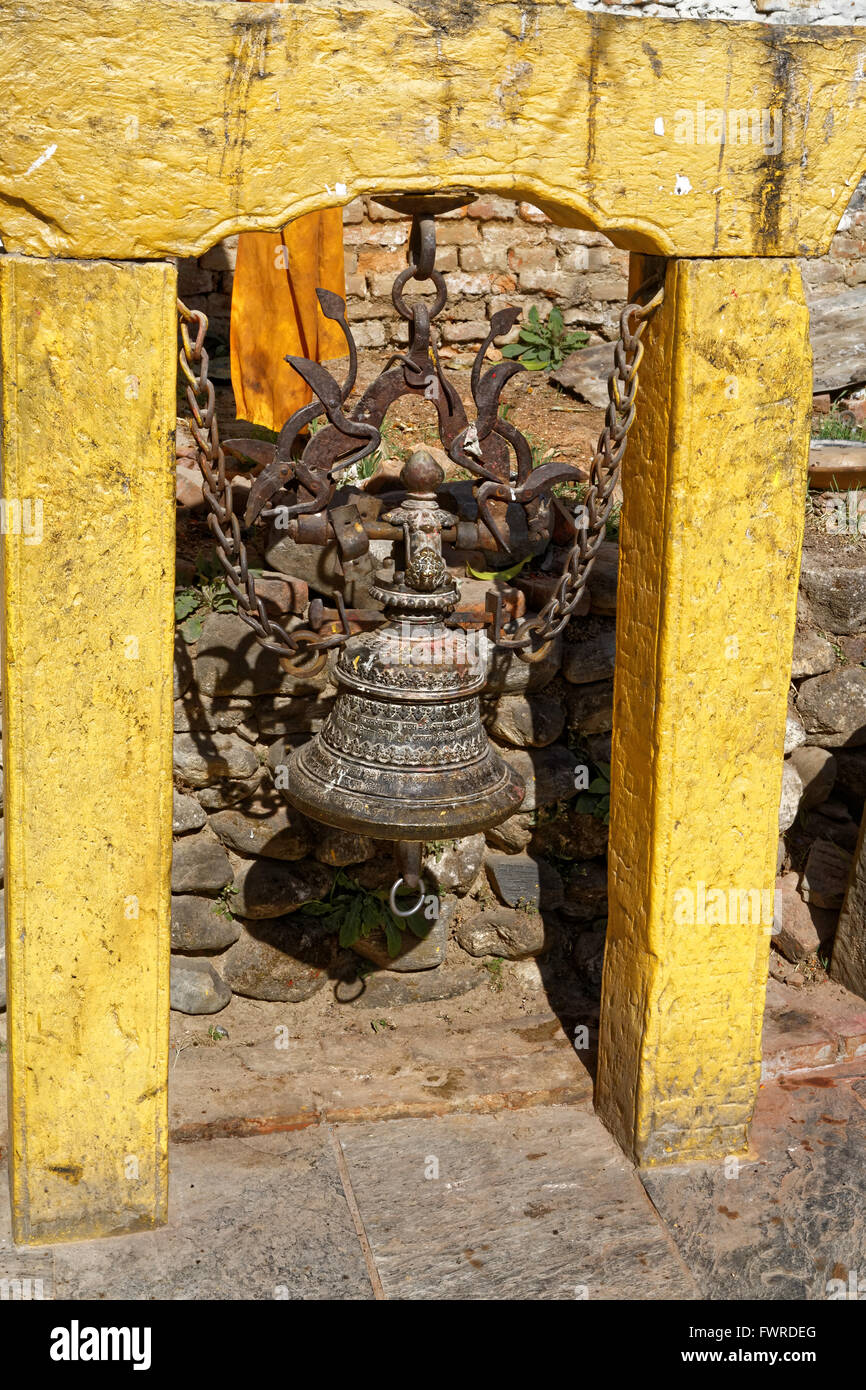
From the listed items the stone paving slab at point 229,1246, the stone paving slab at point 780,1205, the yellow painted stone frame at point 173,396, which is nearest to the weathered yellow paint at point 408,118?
the yellow painted stone frame at point 173,396

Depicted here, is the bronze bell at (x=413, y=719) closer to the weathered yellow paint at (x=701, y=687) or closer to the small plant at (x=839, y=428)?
the weathered yellow paint at (x=701, y=687)

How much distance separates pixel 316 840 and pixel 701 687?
1745mm

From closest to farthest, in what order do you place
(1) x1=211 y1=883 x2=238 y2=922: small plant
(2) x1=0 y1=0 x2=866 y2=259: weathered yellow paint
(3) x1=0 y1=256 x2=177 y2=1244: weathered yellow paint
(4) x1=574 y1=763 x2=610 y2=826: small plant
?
(2) x1=0 y1=0 x2=866 y2=259: weathered yellow paint → (3) x1=0 y1=256 x2=177 y2=1244: weathered yellow paint → (1) x1=211 y1=883 x2=238 y2=922: small plant → (4) x1=574 y1=763 x2=610 y2=826: small plant

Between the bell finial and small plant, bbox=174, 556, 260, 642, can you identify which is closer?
the bell finial

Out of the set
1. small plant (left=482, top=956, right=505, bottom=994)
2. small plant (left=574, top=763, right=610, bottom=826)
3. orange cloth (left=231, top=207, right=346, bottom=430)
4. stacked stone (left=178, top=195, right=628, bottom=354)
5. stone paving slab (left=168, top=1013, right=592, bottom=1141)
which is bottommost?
stone paving slab (left=168, top=1013, right=592, bottom=1141)

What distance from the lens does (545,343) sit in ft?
23.3

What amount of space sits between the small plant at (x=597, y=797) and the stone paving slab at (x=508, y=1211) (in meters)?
1.16

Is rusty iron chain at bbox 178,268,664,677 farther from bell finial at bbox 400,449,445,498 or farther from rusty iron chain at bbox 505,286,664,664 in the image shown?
bell finial at bbox 400,449,445,498

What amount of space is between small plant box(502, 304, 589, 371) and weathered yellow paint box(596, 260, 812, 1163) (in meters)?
3.31

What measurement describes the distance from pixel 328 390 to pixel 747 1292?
9.04 feet

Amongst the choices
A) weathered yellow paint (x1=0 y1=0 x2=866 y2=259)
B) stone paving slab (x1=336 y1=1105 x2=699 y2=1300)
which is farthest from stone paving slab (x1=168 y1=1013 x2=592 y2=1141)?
weathered yellow paint (x1=0 y1=0 x2=866 y2=259)

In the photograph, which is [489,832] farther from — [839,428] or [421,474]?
[839,428]

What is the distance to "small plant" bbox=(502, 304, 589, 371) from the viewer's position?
707 centimetres

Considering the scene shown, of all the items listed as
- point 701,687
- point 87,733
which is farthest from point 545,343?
point 87,733
